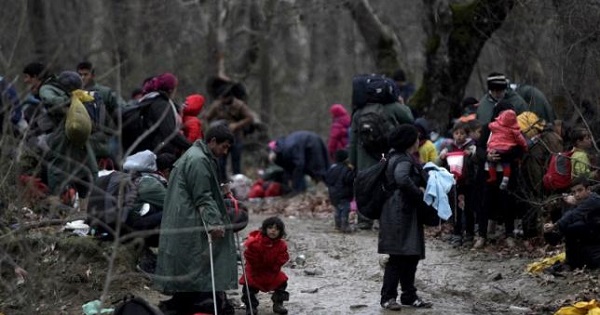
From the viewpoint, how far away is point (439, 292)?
13461mm

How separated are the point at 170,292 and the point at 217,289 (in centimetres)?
52

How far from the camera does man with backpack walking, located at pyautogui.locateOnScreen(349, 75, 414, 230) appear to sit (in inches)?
630

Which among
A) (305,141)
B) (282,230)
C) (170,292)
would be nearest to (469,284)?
(282,230)

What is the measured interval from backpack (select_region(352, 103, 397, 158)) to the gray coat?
4.06 meters

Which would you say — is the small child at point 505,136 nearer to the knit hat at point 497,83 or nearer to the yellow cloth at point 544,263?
the knit hat at point 497,83

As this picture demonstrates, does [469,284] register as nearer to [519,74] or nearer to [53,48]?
[519,74]

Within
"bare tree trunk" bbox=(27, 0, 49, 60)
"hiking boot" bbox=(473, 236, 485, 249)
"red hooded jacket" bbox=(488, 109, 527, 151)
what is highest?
"bare tree trunk" bbox=(27, 0, 49, 60)

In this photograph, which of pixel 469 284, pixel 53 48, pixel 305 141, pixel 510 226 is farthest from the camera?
pixel 53 48

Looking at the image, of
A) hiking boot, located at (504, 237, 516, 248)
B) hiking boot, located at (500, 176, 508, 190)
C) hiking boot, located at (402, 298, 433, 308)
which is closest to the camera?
hiking boot, located at (402, 298, 433, 308)

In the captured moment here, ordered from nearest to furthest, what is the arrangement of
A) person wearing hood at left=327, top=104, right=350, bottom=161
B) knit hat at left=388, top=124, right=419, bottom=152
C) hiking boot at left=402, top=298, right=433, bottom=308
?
1. knit hat at left=388, top=124, right=419, bottom=152
2. hiking boot at left=402, top=298, right=433, bottom=308
3. person wearing hood at left=327, top=104, right=350, bottom=161

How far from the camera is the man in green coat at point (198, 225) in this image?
1093 centimetres

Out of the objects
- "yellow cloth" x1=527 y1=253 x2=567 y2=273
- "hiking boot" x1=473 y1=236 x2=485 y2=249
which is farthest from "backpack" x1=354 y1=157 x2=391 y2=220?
"hiking boot" x1=473 y1=236 x2=485 y2=249

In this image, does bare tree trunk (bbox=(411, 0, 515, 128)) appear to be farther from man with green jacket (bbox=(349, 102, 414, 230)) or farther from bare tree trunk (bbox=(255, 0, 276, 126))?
bare tree trunk (bbox=(255, 0, 276, 126))

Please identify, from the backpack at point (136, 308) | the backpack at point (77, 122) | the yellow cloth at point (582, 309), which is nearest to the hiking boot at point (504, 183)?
the yellow cloth at point (582, 309)
